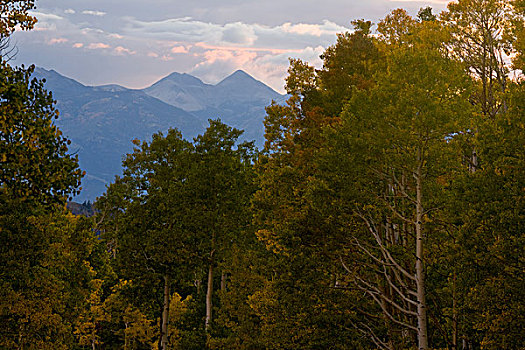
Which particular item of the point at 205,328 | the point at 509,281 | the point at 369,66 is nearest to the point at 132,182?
the point at 205,328

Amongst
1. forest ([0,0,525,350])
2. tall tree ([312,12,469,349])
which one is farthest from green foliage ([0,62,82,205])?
tall tree ([312,12,469,349])

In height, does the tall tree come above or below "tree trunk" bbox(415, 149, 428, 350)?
above

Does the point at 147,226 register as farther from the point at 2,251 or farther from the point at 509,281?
the point at 509,281

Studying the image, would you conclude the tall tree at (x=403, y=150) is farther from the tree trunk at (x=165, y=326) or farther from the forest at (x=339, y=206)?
the tree trunk at (x=165, y=326)

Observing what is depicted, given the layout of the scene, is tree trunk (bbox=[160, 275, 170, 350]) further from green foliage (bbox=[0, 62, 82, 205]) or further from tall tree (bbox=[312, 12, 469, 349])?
green foliage (bbox=[0, 62, 82, 205])

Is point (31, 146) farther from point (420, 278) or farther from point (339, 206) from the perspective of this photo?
point (420, 278)

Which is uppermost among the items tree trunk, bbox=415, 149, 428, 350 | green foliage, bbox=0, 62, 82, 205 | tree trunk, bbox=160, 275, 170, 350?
green foliage, bbox=0, 62, 82, 205

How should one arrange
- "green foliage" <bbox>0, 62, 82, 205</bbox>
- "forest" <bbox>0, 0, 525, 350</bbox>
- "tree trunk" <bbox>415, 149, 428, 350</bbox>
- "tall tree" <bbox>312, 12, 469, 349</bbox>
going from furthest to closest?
"tall tree" <bbox>312, 12, 469, 349</bbox>, "tree trunk" <bbox>415, 149, 428, 350</bbox>, "forest" <bbox>0, 0, 525, 350</bbox>, "green foliage" <bbox>0, 62, 82, 205</bbox>

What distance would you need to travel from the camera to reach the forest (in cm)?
1232

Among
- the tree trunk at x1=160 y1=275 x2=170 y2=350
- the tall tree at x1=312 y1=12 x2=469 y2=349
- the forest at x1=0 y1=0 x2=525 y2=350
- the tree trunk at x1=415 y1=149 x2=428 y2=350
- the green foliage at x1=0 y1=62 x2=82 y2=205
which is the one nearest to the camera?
the green foliage at x1=0 y1=62 x2=82 y2=205

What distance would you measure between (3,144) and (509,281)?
11277 millimetres

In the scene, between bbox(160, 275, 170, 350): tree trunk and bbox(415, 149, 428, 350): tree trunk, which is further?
bbox(160, 275, 170, 350): tree trunk

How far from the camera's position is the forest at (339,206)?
12320mm

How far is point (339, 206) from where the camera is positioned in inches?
707
